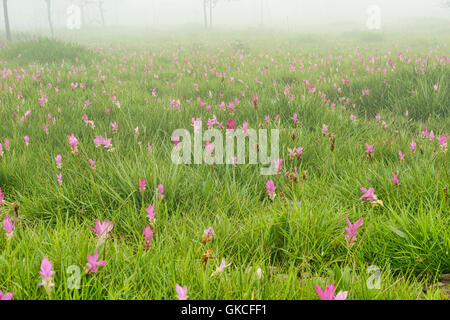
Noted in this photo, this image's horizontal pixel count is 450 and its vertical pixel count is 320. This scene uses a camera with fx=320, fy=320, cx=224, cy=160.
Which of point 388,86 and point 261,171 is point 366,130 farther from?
point 388,86

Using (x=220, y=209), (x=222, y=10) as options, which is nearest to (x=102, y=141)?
(x=220, y=209)

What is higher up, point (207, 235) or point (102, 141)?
point (102, 141)

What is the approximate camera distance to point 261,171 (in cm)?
280

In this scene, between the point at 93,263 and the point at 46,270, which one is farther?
the point at 93,263

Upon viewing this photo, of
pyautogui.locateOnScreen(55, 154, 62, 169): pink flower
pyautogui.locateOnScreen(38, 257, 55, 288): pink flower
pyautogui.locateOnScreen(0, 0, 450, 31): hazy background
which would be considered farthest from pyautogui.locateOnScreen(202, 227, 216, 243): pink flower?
pyautogui.locateOnScreen(0, 0, 450, 31): hazy background

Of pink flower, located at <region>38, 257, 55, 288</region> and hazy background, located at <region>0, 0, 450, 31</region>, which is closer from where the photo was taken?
pink flower, located at <region>38, 257, 55, 288</region>

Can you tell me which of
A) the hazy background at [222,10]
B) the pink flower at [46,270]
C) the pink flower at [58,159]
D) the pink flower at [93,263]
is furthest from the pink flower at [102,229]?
the hazy background at [222,10]

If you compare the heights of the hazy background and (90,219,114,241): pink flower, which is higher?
the hazy background

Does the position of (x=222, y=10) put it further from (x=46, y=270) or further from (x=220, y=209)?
(x=46, y=270)

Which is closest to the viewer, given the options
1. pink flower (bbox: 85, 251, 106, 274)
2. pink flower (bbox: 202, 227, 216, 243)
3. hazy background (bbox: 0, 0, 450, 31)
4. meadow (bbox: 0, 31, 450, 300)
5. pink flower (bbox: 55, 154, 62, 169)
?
pink flower (bbox: 85, 251, 106, 274)

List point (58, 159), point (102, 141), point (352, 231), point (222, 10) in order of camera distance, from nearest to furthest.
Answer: point (352, 231), point (58, 159), point (102, 141), point (222, 10)

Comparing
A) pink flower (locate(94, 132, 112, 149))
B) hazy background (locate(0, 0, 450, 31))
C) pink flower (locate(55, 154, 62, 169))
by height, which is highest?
hazy background (locate(0, 0, 450, 31))

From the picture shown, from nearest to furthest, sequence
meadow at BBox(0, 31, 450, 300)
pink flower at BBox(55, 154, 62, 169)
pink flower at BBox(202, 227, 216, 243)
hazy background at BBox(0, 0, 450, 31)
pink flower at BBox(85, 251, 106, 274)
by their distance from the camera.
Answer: pink flower at BBox(85, 251, 106, 274), meadow at BBox(0, 31, 450, 300), pink flower at BBox(202, 227, 216, 243), pink flower at BBox(55, 154, 62, 169), hazy background at BBox(0, 0, 450, 31)

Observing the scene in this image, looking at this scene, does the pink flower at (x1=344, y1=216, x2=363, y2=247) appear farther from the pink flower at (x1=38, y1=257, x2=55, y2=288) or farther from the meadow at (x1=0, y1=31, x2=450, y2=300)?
the pink flower at (x1=38, y1=257, x2=55, y2=288)
